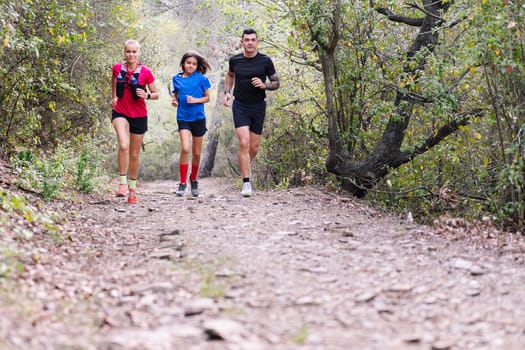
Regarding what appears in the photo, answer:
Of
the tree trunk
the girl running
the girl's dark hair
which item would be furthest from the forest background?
the girl running

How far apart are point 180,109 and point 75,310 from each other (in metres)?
5.66

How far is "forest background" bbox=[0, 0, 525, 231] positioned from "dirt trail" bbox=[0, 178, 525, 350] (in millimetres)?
1053

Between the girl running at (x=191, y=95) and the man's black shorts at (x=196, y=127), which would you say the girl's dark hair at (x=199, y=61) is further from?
the man's black shorts at (x=196, y=127)

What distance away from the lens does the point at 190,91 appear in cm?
894

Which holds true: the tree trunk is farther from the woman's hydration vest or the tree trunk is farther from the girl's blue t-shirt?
the woman's hydration vest

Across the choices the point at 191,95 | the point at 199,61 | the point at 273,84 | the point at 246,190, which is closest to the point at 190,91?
the point at 191,95

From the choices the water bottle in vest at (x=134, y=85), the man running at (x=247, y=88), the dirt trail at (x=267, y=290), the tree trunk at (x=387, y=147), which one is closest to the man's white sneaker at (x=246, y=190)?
the man running at (x=247, y=88)

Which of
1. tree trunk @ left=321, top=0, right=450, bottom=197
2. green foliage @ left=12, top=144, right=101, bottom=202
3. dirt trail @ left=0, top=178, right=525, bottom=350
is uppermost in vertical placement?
tree trunk @ left=321, top=0, right=450, bottom=197

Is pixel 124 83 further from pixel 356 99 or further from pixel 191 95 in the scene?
pixel 356 99

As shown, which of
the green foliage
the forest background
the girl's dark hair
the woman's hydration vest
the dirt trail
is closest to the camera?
the dirt trail

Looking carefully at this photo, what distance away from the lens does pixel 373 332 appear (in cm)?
340

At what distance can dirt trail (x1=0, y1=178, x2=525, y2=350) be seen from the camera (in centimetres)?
323

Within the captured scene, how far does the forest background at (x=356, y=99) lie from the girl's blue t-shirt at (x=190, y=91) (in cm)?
149

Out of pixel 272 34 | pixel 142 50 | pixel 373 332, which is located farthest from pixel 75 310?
pixel 142 50
